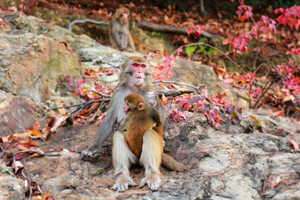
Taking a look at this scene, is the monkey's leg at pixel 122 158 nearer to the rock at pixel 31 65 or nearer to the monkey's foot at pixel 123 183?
the monkey's foot at pixel 123 183

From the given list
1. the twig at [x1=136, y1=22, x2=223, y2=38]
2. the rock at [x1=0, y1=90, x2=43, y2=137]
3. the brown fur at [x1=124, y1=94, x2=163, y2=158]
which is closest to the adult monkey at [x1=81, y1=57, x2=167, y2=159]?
the brown fur at [x1=124, y1=94, x2=163, y2=158]

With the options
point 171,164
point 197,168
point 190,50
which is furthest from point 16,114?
point 190,50

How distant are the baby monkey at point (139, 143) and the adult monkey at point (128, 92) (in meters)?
0.13

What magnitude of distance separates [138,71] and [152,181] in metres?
1.49

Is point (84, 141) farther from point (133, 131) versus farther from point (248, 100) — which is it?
point (248, 100)

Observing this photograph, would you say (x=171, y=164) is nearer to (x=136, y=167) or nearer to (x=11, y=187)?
(x=136, y=167)

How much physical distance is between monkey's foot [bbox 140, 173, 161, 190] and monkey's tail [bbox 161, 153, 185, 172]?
1.18ft

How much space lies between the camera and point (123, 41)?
535 inches

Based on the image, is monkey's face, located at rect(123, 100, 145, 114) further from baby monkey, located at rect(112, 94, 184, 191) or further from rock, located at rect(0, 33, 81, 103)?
rock, located at rect(0, 33, 81, 103)

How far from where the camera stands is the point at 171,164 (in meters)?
4.86

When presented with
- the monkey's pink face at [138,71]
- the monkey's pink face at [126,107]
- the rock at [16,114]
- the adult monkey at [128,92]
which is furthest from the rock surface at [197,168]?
the monkey's pink face at [138,71]

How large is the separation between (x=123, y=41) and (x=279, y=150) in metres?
8.80

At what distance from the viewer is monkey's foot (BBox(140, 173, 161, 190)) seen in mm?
4371

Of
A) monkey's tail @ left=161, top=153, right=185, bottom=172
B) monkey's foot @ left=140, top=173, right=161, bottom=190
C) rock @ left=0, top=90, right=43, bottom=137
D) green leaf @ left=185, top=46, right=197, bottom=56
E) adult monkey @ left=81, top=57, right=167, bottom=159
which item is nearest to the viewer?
A: monkey's foot @ left=140, top=173, right=161, bottom=190
